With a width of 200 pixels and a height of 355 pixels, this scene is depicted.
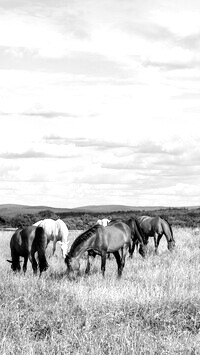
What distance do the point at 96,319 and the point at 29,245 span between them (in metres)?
6.30

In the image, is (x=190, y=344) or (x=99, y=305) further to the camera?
(x=99, y=305)

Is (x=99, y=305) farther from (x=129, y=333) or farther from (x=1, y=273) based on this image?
(x=1, y=273)

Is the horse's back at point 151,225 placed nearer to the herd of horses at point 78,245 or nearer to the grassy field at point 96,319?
the herd of horses at point 78,245

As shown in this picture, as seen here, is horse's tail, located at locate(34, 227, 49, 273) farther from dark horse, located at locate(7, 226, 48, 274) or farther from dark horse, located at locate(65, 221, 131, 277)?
dark horse, located at locate(65, 221, 131, 277)

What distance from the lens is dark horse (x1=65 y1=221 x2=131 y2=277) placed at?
43.3 ft

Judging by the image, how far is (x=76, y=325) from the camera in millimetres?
8109

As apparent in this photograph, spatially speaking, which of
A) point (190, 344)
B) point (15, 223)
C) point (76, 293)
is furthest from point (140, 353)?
point (15, 223)

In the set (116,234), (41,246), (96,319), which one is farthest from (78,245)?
(96,319)

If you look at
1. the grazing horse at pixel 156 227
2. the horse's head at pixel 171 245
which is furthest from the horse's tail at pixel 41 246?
the grazing horse at pixel 156 227

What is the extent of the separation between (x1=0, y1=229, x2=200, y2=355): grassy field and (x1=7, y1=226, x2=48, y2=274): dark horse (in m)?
2.26

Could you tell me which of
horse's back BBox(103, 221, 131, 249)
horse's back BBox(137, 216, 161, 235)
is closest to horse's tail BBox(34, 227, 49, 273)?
Answer: horse's back BBox(103, 221, 131, 249)

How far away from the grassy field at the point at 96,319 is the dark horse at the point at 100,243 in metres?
0.97

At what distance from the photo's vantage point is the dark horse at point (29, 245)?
1430cm

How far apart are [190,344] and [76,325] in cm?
185
